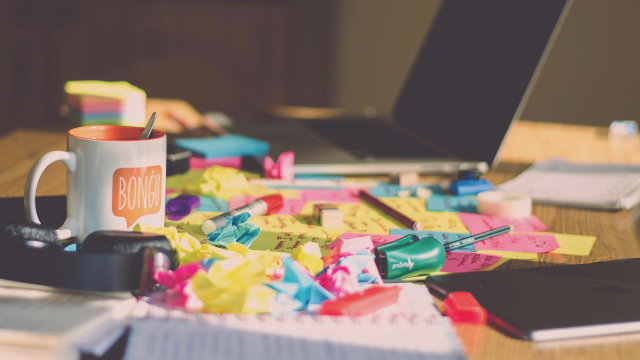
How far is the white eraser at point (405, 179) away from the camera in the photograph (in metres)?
0.90

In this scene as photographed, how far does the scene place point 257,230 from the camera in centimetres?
61

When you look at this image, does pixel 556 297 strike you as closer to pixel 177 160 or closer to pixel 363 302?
pixel 363 302

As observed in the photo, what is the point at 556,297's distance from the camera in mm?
477

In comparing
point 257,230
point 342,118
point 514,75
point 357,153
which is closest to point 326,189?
point 357,153

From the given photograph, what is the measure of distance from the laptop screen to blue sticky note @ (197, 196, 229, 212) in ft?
1.49

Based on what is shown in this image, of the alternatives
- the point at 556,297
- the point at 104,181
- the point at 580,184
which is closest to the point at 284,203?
the point at 104,181

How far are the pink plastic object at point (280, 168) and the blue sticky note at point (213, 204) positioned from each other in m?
0.14

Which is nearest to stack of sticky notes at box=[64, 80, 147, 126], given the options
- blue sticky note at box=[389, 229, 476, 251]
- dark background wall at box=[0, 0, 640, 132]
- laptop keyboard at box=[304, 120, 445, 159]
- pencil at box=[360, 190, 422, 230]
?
laptop keyboard at box=[304, 120, 445, 159]

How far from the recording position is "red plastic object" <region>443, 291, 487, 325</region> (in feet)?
1.46

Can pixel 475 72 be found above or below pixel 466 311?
above

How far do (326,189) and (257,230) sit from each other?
273 mm

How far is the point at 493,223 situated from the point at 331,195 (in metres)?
0.24

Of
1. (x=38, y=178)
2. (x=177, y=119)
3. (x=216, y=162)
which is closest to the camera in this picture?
(x=38, y=178)

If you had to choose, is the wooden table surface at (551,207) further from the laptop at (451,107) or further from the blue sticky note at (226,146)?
the blue sticky note at (226,146)
